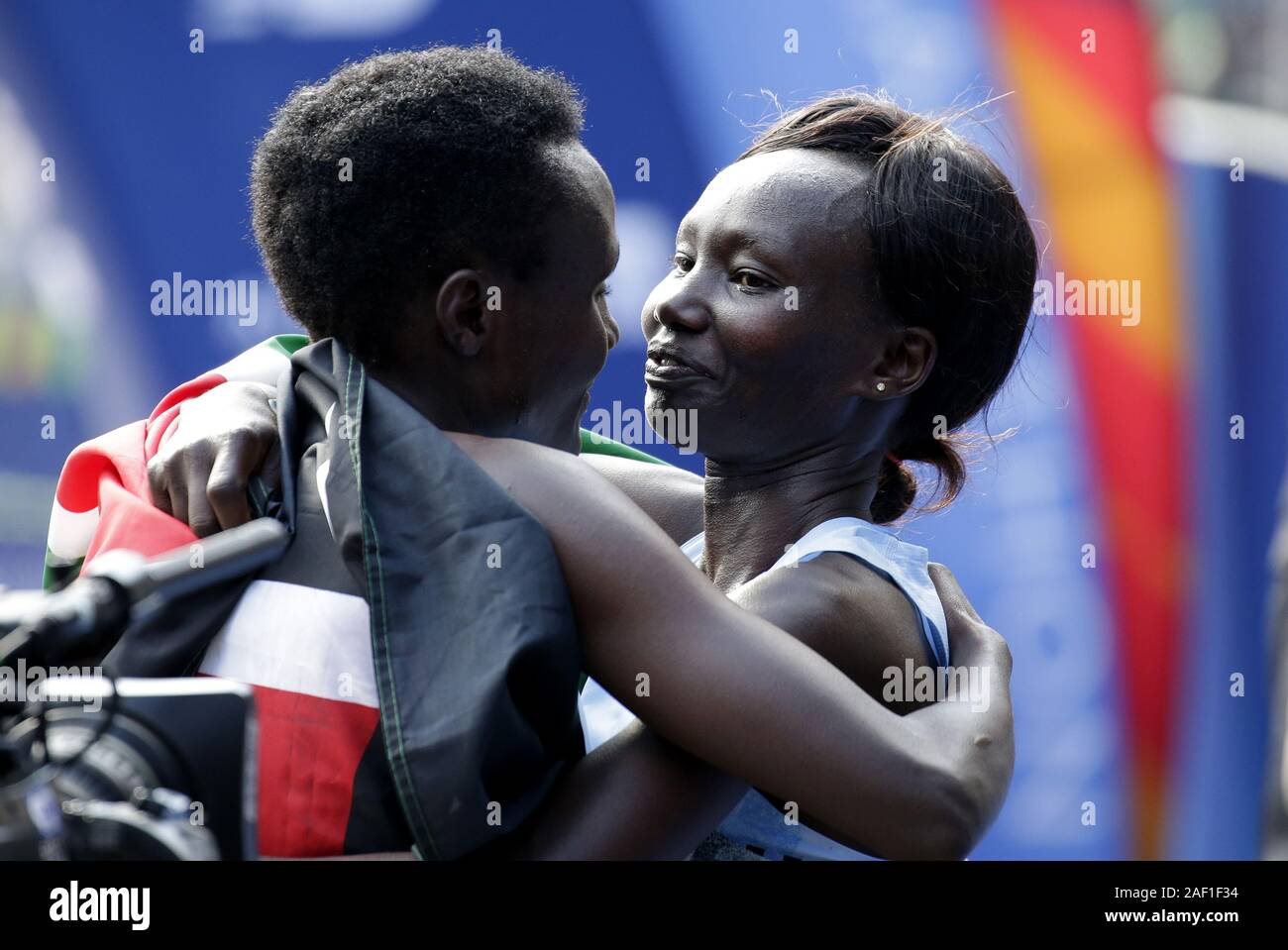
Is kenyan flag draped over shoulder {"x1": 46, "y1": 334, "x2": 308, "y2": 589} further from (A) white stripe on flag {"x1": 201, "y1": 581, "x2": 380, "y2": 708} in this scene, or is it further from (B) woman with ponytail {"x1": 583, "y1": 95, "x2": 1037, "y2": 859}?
(B) woman with ponytail {"x1": 583, "y1": 95, "x2": 1037, "y2": 859}

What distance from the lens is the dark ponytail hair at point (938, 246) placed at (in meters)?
1.65

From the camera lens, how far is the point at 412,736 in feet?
4.01

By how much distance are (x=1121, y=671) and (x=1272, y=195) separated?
1046 millimetres

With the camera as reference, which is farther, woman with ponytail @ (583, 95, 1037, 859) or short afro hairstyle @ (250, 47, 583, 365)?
woman with ponytail @ (583, 95, 1037, 859)

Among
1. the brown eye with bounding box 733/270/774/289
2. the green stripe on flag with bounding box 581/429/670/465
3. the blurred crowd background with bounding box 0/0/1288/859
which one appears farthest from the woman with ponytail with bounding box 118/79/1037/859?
the blurred crowd background with bounding box 0/0/1288/859

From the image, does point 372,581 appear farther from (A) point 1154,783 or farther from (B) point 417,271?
(A) point 1154,783

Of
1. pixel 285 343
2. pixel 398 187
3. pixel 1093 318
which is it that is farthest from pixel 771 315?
pixel 1093 318

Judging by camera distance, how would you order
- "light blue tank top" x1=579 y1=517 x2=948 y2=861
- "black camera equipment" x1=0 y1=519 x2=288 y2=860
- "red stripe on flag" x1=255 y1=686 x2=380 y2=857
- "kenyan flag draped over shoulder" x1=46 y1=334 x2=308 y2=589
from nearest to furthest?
"black camera equipment" x1=0 y1=519 x2=288 y2=860
"red stripe on flag" x1=255 y1=686 x2=380 y2=857
"kenyan flag draped over shoulder" x1=46 y1=334 x2=308 y2=589
"light blue tank top" x1=579 y1=517 x2=948 y2=861

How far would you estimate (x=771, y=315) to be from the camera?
1.62 metres

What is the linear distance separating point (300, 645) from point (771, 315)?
65 cm

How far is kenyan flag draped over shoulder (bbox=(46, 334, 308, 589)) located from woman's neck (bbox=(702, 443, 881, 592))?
563mm

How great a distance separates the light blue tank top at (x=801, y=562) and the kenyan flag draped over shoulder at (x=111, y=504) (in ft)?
1.68

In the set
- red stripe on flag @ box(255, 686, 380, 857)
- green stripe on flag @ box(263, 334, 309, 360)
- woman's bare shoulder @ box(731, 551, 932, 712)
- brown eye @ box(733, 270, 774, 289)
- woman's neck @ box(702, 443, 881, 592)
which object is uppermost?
brown eye @ box(733, 270, 774, 289)

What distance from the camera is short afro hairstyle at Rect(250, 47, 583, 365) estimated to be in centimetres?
136
